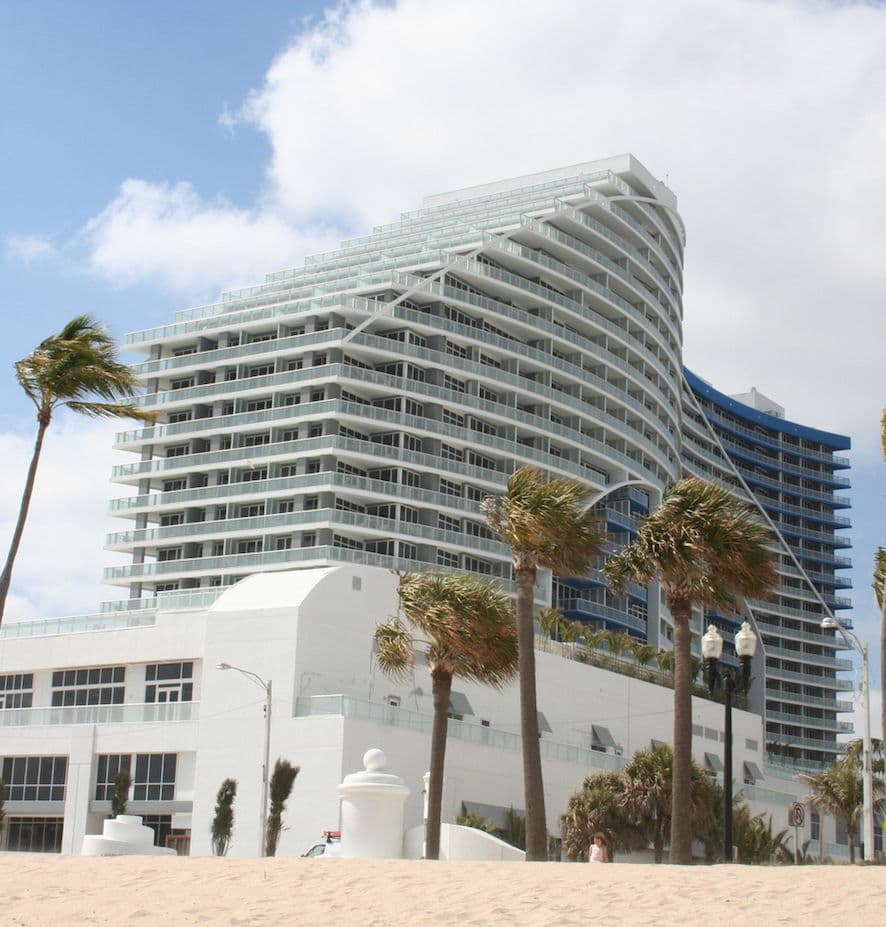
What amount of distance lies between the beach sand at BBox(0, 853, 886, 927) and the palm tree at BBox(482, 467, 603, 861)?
32.4ft

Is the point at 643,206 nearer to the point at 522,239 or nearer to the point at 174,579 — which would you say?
the point at 522,239

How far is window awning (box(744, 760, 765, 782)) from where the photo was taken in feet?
274

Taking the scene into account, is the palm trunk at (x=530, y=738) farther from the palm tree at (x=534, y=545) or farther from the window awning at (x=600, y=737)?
the window awning at (x=600, y=737)

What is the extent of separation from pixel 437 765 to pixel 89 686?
32353mm

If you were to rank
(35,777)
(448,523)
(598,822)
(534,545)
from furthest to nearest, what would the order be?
(448,523) → (35,777) → (598,822) → (534,545)

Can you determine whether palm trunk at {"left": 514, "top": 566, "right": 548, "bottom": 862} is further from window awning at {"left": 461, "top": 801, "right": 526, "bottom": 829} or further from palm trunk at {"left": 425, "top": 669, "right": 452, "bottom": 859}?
window awning at {"left": 461, "top": 801, "right": 526, "bottom": 829}

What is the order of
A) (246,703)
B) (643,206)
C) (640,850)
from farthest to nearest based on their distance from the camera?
1. (643,206)
2. (246,703)
3. (640,850)

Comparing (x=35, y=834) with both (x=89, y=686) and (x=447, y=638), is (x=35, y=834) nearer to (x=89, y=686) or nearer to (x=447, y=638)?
(x=89, y=686)

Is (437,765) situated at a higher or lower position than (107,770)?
higher

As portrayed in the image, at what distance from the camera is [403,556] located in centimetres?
8744

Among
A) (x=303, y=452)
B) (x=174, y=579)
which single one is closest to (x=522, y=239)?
(x=303, y=452)

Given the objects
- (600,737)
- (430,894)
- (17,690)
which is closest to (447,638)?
A: (430,894)

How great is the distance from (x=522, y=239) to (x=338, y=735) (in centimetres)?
5150

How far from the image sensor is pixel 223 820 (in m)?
49.0
